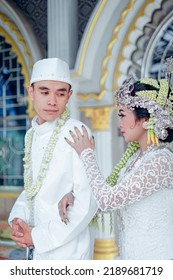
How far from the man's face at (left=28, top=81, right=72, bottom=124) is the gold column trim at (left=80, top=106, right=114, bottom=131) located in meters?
2.11

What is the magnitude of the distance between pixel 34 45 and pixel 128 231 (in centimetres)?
282

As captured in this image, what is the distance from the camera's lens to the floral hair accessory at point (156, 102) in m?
1.52

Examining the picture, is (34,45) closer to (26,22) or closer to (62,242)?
(26,22)

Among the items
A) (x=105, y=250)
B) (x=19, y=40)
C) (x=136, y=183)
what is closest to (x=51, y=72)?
(x=136, y=183)

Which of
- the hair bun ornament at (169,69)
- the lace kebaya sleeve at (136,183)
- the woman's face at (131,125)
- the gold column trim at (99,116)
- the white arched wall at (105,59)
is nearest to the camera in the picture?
the lace kebaya sleeve at (136,183)

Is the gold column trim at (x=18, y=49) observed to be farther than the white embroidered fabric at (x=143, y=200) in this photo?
Yes

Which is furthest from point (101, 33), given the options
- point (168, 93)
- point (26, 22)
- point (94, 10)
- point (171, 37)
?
point (168, 93)

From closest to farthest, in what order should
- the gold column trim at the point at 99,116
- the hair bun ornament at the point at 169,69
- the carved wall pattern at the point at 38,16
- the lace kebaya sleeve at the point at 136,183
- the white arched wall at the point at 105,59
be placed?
the lace kebaya sleeve at the point at 136,183 < the hair bun ornament at the point at 169,69 < the white arched wall at the point at 105,59 < the gold column trim at the point at 99,116 < the carved wall pattern at the point at 38,16

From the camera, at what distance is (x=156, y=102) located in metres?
1.55

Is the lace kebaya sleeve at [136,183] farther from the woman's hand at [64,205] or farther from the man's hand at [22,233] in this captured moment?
the man's hand at [22,233]

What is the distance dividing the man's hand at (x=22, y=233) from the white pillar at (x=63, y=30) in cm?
232

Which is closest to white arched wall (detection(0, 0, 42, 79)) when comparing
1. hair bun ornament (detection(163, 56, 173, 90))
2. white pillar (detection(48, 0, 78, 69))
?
white pillar (detection(48, 0, 78, 69))

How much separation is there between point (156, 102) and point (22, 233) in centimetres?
68

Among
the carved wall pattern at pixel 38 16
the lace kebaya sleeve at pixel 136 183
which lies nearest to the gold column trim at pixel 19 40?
the carved wall pattern at pixel 38 16
